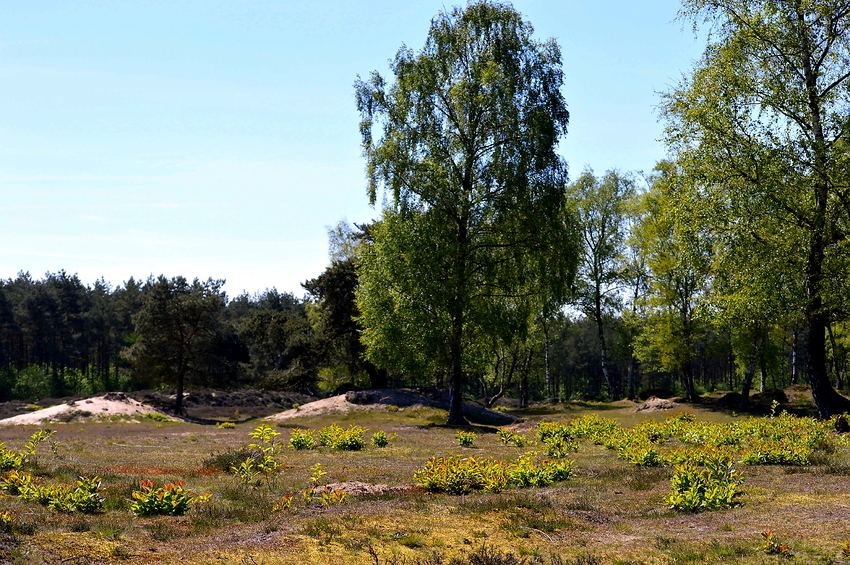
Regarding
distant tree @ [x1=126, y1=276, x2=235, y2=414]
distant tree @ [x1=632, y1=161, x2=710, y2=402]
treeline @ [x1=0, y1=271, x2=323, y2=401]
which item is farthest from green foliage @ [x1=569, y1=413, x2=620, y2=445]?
distant tree @ [x1=126, y1=276, x2=235, y2=414]

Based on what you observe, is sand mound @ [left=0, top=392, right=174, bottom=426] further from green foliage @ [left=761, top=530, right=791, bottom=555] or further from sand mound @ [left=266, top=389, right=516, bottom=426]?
green foliage @ [left=761, top=530, right=791, bottom=555]

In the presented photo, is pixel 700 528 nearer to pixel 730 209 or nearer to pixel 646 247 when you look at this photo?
pixel 730 209

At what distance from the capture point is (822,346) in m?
23.8

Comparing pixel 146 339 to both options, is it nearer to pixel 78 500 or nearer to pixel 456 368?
pixel 456 368

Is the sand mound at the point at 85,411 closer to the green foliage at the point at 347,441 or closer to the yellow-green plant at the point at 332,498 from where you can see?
the green foliage at the point at 347,441

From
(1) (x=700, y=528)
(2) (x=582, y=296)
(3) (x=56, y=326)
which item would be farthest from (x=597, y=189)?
(3) (x=56, y=326)

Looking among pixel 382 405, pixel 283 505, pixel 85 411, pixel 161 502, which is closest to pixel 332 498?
pixel 283 505

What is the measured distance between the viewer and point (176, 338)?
54.0 meters

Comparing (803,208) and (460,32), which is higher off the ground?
(460,32)

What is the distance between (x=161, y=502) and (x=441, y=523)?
4.45 m

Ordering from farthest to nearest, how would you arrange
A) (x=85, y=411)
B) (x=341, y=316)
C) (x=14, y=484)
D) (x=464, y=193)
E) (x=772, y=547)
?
(x=341, y=316)
(x=85, y=411)
(x=464, y=193)
(x=14, y=484)
(x=772, y=547)

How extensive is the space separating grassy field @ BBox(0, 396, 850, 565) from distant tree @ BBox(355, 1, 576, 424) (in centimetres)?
1586

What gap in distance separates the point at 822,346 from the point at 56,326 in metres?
88.9

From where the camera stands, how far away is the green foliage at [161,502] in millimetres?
10258
